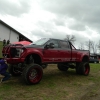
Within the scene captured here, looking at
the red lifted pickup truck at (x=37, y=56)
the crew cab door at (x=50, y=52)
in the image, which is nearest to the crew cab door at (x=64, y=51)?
the red lifted pickup truck at (x=37, y=56)

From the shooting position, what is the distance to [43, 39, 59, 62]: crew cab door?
27.0 ft

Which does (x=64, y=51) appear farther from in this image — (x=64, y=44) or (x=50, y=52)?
(x=50, y=52)

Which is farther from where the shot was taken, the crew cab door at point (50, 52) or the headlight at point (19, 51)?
the crew cab door at point (50, 52)

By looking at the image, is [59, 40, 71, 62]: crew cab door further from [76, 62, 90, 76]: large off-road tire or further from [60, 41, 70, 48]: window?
[76, 62, 90, 76]: large off-road tire

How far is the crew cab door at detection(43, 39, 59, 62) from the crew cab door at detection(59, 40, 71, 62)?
0.41 meters

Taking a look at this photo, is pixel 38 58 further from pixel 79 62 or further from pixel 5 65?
pixel 79 62

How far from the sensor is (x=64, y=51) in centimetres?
938

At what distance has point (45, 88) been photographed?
23.6 ft

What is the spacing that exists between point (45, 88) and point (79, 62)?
4.36 metres

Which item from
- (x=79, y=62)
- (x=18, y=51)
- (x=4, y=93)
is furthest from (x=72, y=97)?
(x=79, y=62)

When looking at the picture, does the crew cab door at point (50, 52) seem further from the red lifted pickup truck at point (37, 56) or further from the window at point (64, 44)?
the window at point (64, 44)

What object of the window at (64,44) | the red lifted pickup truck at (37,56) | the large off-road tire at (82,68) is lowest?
the large off-road tire at (82,68)

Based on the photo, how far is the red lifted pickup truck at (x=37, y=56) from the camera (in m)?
7.27

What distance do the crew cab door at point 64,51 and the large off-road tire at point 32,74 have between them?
1.93 m
